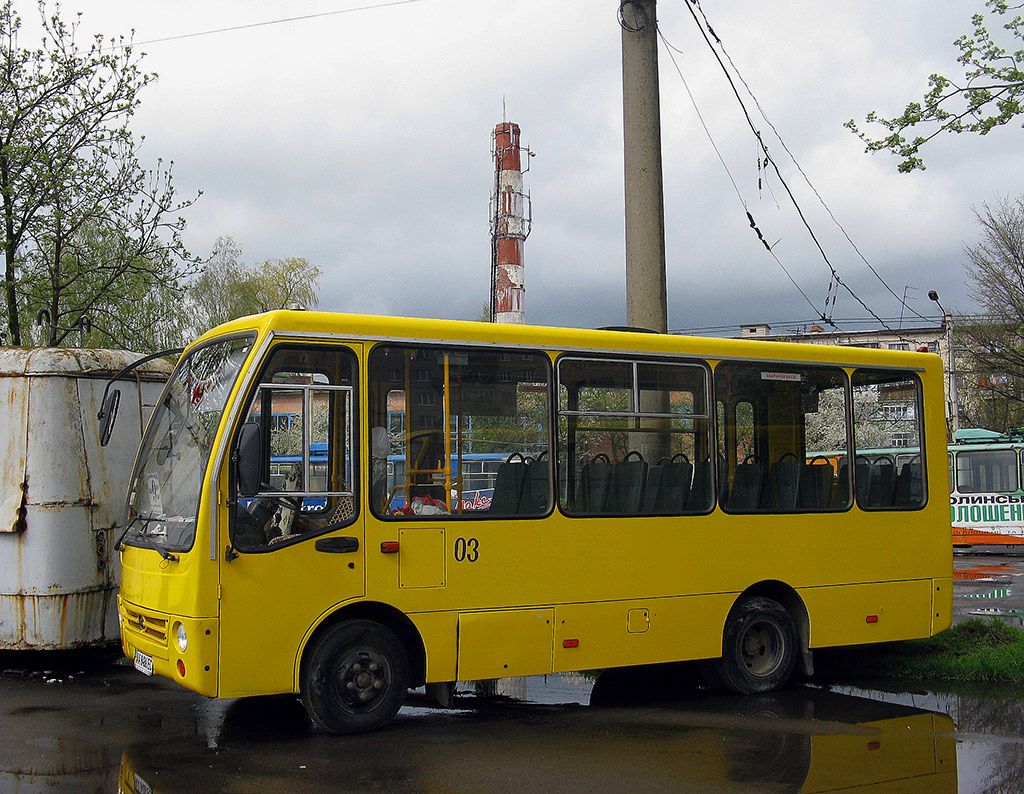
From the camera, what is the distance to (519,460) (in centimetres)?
779

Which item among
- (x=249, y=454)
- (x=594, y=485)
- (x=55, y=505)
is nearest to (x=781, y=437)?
(x=594, y=485)

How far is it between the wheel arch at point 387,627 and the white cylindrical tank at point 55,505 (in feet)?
10.3

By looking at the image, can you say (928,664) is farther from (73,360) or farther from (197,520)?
(73,360)

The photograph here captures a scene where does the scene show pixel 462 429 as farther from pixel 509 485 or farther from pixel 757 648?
pixel 757 648

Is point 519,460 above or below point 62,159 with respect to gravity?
below

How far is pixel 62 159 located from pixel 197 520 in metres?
12.2

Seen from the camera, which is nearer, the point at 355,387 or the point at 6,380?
the point at 355,387

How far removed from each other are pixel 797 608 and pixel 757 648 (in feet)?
1.67

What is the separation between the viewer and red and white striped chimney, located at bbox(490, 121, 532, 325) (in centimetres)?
5084

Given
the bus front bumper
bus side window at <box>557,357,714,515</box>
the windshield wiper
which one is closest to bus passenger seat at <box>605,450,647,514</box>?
bus side window at <box>557,357,714,515</box>

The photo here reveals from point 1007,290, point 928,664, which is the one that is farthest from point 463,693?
point 1007,290

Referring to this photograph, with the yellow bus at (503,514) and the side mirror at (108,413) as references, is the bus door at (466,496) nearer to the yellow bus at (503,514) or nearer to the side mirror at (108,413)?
the yellow bus at (503,514)

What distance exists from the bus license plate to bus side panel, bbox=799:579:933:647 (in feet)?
17.5

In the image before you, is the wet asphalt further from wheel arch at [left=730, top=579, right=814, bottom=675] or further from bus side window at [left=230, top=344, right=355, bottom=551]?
bus side window at [left=230, top=344, right=355, bottom=551]
